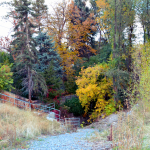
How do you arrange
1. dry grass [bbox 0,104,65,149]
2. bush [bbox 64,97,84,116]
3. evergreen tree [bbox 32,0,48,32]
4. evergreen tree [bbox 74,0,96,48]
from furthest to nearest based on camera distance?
evergreen tree [bbox 74,0,96,48] < evergreen tree [bbox 32,0,48,32] < bush [bbox 64,97,84,116] < dry grass [bbox 0,104,65,149]

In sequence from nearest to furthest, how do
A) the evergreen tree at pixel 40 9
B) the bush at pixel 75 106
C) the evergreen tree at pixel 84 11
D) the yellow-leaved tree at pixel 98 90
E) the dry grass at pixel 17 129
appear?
the dry grass at pixel 17 129, the yellow-leaved tree at pixel 98 90, the bush at pixel 75 106, the evergreen tree at pixel 40 9, the evergreen tree at pixel 84 11

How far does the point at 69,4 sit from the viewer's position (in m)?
27.9

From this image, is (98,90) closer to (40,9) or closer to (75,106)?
(75,106)

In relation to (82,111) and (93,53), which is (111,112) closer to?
(82,111)

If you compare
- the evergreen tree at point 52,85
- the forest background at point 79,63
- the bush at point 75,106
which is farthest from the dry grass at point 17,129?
the bush at point 75,106

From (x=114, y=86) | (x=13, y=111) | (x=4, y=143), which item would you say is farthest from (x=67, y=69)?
(x=4, y=143)

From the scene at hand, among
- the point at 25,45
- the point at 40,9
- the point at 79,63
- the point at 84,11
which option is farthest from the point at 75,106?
the point at 84,11

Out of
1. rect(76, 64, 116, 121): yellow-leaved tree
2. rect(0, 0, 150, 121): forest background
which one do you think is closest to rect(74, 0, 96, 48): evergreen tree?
rect(0, 0, 150, 121): forest background

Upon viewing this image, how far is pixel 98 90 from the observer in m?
18.1

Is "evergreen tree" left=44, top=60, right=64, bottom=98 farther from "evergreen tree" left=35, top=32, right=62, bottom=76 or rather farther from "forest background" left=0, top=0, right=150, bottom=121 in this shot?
"evergreen tree" left=35, top=32, right=62, bottom=76

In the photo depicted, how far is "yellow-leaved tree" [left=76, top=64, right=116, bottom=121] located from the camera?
58.2 feet

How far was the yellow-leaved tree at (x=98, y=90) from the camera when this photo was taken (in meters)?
17.7

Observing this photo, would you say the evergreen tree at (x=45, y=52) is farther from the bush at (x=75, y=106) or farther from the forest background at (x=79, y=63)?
the bush at (x=75, y=106)

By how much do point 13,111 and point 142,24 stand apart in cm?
1672
